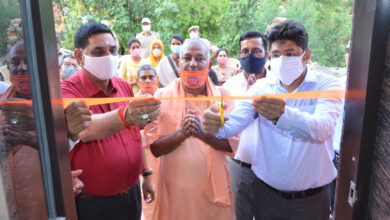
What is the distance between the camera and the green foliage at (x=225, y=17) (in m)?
7.12

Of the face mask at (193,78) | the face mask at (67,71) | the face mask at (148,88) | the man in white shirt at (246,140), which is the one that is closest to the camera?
the face mask at (193,78)

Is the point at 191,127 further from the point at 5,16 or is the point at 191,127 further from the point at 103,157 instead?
the point at 5,16

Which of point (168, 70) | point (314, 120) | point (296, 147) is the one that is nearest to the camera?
point (314, 120)

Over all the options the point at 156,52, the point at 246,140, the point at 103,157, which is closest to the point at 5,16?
the point at 103,157

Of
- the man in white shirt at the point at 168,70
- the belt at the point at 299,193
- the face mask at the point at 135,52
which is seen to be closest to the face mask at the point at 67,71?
the man in white shirt at the point at 168,70

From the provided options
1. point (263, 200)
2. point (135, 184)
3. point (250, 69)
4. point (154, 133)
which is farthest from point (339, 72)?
point (135, 184)

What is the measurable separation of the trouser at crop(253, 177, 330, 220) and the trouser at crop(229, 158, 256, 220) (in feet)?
1.62

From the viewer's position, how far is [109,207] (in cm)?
231

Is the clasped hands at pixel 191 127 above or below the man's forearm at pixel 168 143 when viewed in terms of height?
above

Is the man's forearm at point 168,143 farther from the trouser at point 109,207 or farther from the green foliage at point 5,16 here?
the green foliage at point 5,16

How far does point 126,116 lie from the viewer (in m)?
1.99

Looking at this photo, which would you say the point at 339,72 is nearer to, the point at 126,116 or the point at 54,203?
the point at 126,116

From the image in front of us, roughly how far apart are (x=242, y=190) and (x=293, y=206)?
80 centimetres

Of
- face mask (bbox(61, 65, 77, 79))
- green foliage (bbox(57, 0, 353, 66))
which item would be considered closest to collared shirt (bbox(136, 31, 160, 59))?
green foliage (bbox(57, 0, 353, 66))
